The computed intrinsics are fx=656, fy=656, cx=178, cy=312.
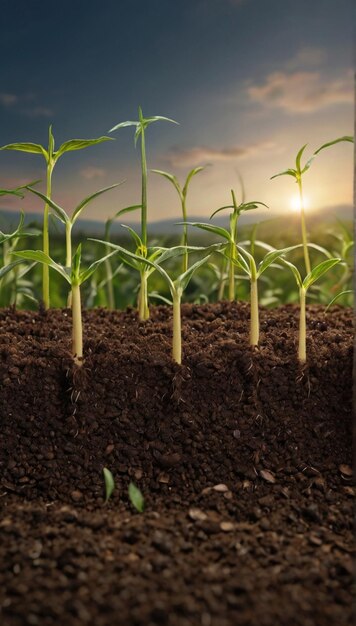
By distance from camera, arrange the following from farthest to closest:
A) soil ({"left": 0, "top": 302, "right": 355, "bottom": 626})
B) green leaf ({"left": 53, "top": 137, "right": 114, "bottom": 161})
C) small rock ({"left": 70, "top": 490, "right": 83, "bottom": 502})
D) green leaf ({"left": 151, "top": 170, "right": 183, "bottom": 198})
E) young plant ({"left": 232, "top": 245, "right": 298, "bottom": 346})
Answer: green leaf ({"left": 151, "top": 170, "right": 183, "bottom": 198}) < green leaf ({"left": 53, "top": 137, "right": 114, "bottom": 161}) < young plant ({"left": 232, "top": 245, "right": 298, "bottom": 346}) < small rock ({"left": 70, "top": 490, "right": 83, "bottom": 502}) < soil ({"left": 0, "top": 302, "right": 355, "bottom": 626})

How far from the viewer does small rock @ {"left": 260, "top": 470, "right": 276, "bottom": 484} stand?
1.32 metres

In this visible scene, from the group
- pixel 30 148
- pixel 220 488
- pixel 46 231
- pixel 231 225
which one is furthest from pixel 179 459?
pixel 30 148

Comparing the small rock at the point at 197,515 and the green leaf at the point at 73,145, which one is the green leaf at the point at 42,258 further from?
the small rock at the point at 197,515

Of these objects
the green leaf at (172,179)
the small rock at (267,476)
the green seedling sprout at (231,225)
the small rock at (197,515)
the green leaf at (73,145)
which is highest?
the green leaf at (73,145)

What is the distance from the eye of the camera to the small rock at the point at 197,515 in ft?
3.87

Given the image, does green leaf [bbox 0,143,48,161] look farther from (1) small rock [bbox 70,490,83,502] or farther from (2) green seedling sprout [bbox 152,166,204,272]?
(1) small rock [bbox 70,490,83,502]

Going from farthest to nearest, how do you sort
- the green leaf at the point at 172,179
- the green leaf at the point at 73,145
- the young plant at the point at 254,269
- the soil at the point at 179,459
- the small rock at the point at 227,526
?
1. the green leaf at the point at 172,179
2. the green leaf at the point at 73,145
3. the young plant at the point at 254,269
4. the small rock at the point at 227,526
5. the soil at the point at 179,459

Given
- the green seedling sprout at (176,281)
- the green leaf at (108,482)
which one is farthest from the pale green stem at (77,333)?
the green leaf at (108,482)

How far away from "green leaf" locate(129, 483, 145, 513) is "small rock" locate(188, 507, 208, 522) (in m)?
0.09

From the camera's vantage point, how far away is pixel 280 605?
3.08 ft

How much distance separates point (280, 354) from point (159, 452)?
34 centimetres

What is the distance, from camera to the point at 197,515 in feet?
3.89

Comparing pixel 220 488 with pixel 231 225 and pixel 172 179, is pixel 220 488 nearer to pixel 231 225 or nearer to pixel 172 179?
pixel 231 225

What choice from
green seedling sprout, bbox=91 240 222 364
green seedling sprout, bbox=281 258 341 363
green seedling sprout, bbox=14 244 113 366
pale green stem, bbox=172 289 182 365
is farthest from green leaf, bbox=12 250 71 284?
green seedling sprout, bbox=281 258 341 363
